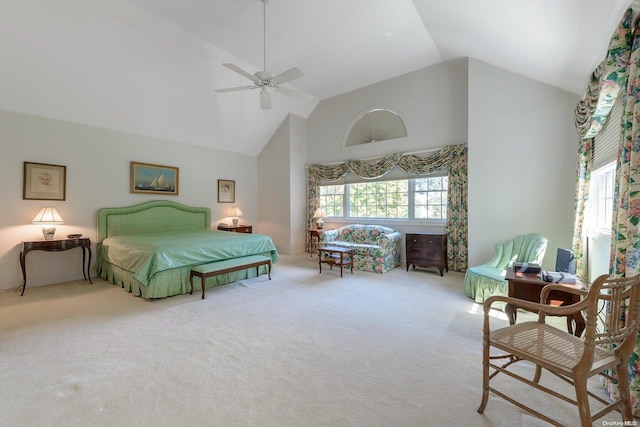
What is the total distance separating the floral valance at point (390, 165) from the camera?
18.4 feet

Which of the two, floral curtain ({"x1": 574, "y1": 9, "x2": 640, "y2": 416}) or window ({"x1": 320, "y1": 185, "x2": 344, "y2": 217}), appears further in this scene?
window ({"x1": 320, "y1": 185, "x2": 344, "y2": 217})

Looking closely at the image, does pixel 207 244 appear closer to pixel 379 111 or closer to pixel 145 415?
pixel 145 415

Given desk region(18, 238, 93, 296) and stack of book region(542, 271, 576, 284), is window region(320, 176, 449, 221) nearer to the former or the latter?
stack of book region(542, 271, 576, 284)

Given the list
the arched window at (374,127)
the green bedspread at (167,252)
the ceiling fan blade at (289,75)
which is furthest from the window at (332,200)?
the ceiling fan blade at (289,75)

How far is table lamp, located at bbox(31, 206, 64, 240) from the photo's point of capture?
4.45 metres

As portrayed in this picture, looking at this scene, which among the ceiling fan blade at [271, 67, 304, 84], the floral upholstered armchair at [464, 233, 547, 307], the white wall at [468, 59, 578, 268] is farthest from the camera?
the white wall at [468, 59, 578, 268]

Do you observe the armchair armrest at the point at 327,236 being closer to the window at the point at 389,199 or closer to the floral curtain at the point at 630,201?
the window at the point at 389,199

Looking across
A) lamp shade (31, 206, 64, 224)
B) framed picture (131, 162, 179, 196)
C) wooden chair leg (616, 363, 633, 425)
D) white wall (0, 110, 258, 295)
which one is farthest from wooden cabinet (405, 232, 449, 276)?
lamp shade (31, 206, 64, 224)

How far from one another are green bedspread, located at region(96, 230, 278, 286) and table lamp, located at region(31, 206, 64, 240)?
28.3 inches

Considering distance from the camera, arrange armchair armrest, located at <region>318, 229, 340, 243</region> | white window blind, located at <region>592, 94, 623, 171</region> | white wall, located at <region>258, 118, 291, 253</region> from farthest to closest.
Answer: white wall, located at <region>258, 118, 291, 253</region>
armchair armrest, located at <region>318, 229, 340, 243</region>
white window blind, located at <region>592, 94, 623, 171</region>

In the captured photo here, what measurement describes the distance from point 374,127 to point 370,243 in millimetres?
2801

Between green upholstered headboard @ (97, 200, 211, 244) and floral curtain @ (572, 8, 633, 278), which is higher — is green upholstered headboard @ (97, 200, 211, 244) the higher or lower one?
the lower one

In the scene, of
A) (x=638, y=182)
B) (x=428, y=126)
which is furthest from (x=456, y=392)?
(x=428, y=126)

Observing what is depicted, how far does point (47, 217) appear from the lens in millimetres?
4492
